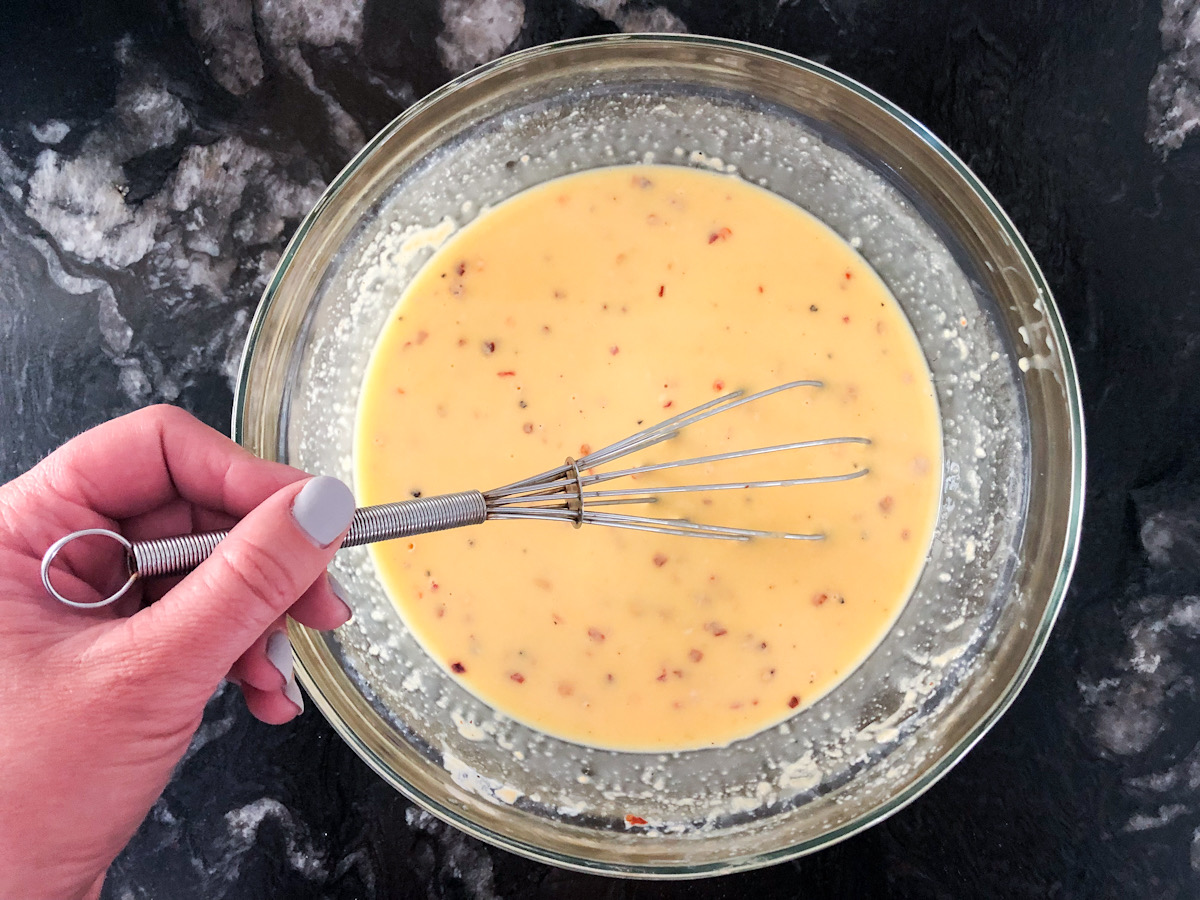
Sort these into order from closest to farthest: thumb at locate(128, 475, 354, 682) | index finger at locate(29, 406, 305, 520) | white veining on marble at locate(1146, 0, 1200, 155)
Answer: thumb at locate(128, 475, 354, 682) < index finger at locate(29, 406, 305, 520) < white veining on marble at locate(1146, 0, 1200, 155)

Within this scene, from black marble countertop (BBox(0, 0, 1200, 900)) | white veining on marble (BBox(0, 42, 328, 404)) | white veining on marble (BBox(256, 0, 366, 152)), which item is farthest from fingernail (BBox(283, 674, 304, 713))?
white veining on marble (BBox(256, 0, 366, 152))

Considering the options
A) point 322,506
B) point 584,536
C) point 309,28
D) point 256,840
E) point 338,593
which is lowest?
point 256,840

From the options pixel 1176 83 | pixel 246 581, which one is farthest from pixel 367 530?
pixel 1176 83

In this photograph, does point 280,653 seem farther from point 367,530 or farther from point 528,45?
point 528,45

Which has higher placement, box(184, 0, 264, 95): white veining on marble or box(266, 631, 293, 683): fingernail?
box(184, 0, 264, 95): white veining on marble

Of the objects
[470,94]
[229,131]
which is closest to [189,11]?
[229,131]

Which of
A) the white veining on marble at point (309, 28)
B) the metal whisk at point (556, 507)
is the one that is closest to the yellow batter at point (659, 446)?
the metal whisk at point (556, 507)

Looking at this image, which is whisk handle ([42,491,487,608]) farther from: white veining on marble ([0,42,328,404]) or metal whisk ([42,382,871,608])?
white veining on marble ([0,42,328,404])

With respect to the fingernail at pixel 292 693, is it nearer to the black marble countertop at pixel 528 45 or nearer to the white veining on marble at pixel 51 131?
the black marble countertop at pixel 528 45
